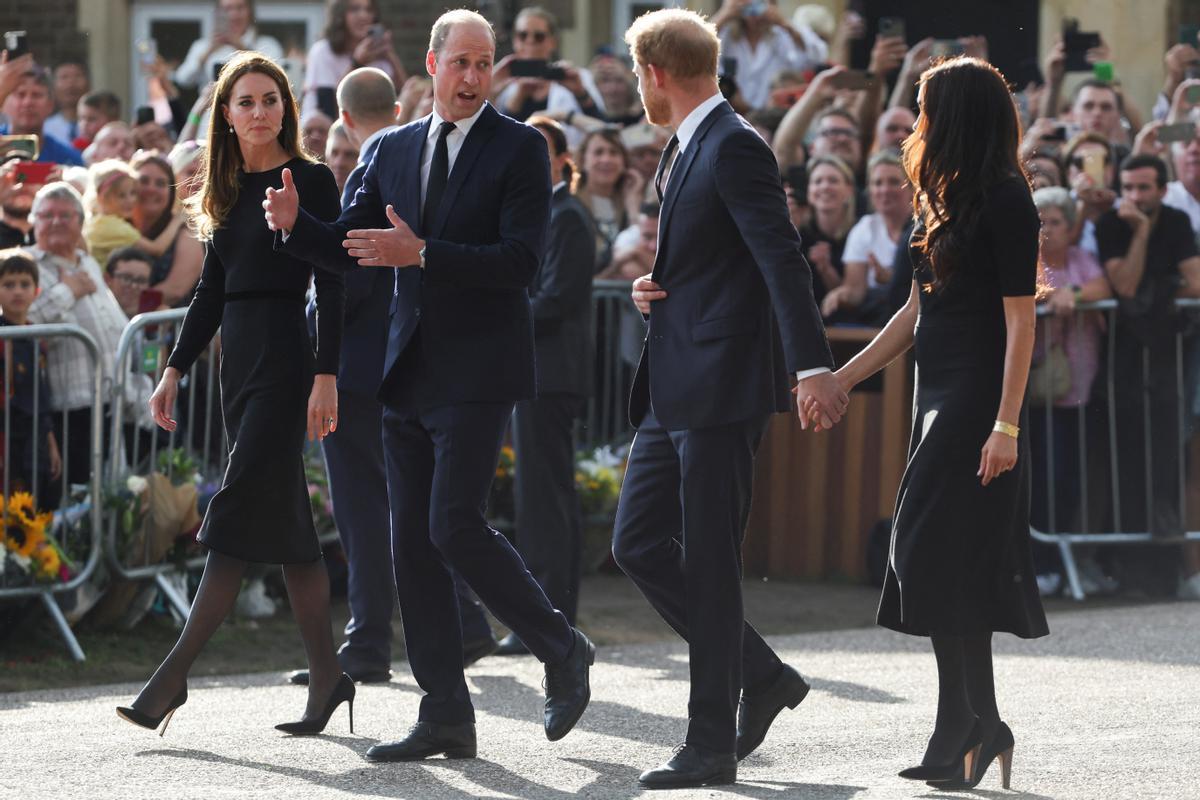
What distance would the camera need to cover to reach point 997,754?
5.81 m

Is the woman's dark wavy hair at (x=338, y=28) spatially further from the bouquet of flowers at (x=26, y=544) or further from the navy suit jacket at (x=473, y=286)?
the navy suit jacket at (x=473, y=286)

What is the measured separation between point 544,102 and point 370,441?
5.83m

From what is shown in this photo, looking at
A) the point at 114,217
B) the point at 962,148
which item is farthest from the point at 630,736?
the point at 114,217

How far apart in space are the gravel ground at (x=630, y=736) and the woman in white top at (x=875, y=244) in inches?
105

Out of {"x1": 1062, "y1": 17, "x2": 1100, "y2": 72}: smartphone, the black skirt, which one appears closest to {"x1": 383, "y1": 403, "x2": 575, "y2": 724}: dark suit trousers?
the black skirt

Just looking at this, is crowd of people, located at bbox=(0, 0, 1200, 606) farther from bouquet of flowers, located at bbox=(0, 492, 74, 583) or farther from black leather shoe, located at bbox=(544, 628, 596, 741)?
black leather shoe, located at bbox=(544, 628, 596, 741)

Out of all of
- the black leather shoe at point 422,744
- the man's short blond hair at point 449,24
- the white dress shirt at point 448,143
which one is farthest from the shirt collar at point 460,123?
A: the black leather shoe at point 422,744

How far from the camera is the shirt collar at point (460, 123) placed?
607cm

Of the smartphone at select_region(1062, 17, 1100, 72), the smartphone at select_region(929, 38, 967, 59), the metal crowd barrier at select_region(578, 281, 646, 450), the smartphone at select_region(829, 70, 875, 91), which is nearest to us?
the metal crowd barrier at select_region(578, 281, 646, 450)

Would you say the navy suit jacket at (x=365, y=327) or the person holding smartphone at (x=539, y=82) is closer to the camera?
the navy suit jacket at (x=365, y=327)

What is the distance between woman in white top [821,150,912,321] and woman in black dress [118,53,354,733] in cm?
485

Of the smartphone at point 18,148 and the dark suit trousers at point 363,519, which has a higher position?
the smartphone at point 18,148

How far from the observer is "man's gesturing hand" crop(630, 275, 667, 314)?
5.83 meters

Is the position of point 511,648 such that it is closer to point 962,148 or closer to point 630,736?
point 630,736
